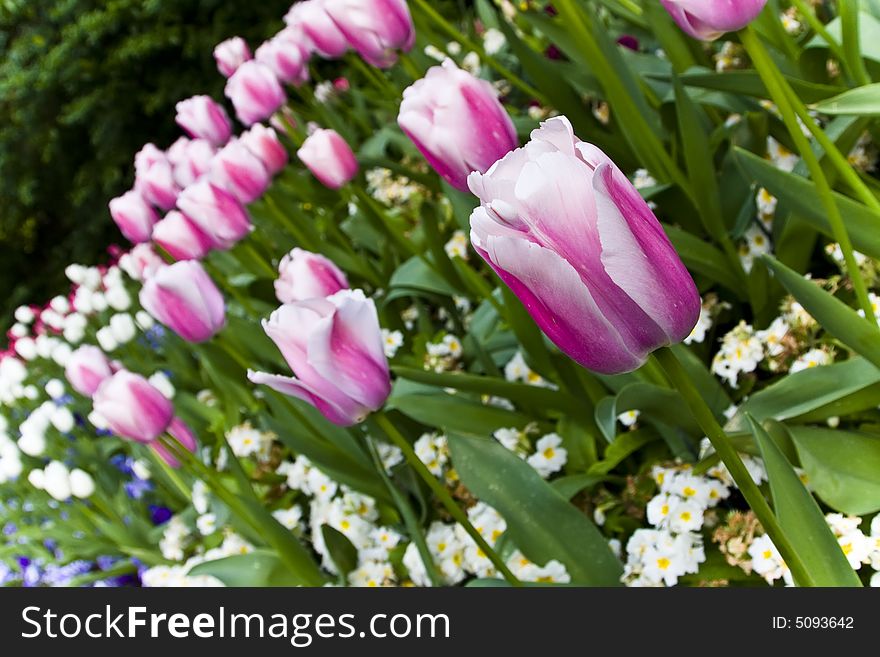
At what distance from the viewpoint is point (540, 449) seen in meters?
1.17

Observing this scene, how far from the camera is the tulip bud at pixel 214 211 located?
1354 millimetres

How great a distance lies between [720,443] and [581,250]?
18cm

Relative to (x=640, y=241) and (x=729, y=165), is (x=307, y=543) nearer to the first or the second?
(x=729, y=165)

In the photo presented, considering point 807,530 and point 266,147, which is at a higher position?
point 266,147

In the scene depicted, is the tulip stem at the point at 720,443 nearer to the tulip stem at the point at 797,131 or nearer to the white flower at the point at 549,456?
the tulip stem at the point at 797,131

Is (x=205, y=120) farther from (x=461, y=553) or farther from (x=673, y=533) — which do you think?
(x=673, y=533)

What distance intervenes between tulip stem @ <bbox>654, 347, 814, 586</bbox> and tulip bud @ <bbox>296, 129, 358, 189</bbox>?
35.2 inches

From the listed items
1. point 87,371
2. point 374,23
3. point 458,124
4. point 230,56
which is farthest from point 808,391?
point 230,56

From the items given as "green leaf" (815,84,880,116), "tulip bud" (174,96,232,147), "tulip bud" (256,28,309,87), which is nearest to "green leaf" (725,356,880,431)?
"green leaf" (815,84,880,116)

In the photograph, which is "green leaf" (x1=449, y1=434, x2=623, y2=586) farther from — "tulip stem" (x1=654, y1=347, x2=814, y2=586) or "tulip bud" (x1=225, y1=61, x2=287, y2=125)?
"tulip bud" (x1=225, y1=61, x2=287, y2=125)

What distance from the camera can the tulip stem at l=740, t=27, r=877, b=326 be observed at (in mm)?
702

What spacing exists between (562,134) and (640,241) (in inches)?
2.9

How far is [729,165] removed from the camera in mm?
1216
